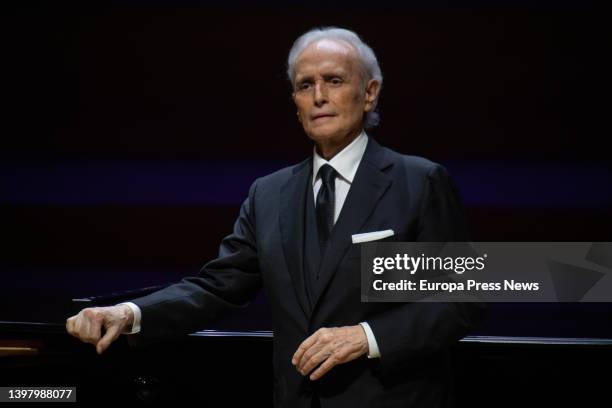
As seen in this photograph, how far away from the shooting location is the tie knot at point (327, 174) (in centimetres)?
153

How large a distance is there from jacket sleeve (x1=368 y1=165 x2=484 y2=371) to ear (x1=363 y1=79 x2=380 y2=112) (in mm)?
272

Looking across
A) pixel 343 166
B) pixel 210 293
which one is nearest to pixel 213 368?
pixel 210 293

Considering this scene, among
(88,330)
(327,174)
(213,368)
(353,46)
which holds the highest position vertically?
(353,46)

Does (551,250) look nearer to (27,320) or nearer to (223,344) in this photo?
(223,344)

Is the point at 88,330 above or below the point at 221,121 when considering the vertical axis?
below

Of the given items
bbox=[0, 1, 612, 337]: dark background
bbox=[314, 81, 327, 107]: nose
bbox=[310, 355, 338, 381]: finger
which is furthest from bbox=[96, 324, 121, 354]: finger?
bbox=[0, 1, 612, 337]: dark background

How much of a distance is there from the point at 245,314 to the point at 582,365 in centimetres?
107

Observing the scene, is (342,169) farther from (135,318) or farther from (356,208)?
(135,318)

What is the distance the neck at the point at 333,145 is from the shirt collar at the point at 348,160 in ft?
0.04

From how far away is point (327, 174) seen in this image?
5.05ft

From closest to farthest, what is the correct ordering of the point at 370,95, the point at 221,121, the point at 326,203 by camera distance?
the point at 326,203 → the point at 370,95 → the point at 221,121

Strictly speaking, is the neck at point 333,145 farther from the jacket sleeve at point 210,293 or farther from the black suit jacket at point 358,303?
the jacket sleeve at point 210,293

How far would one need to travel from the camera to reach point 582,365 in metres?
1.62

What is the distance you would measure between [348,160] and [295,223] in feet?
0.62
